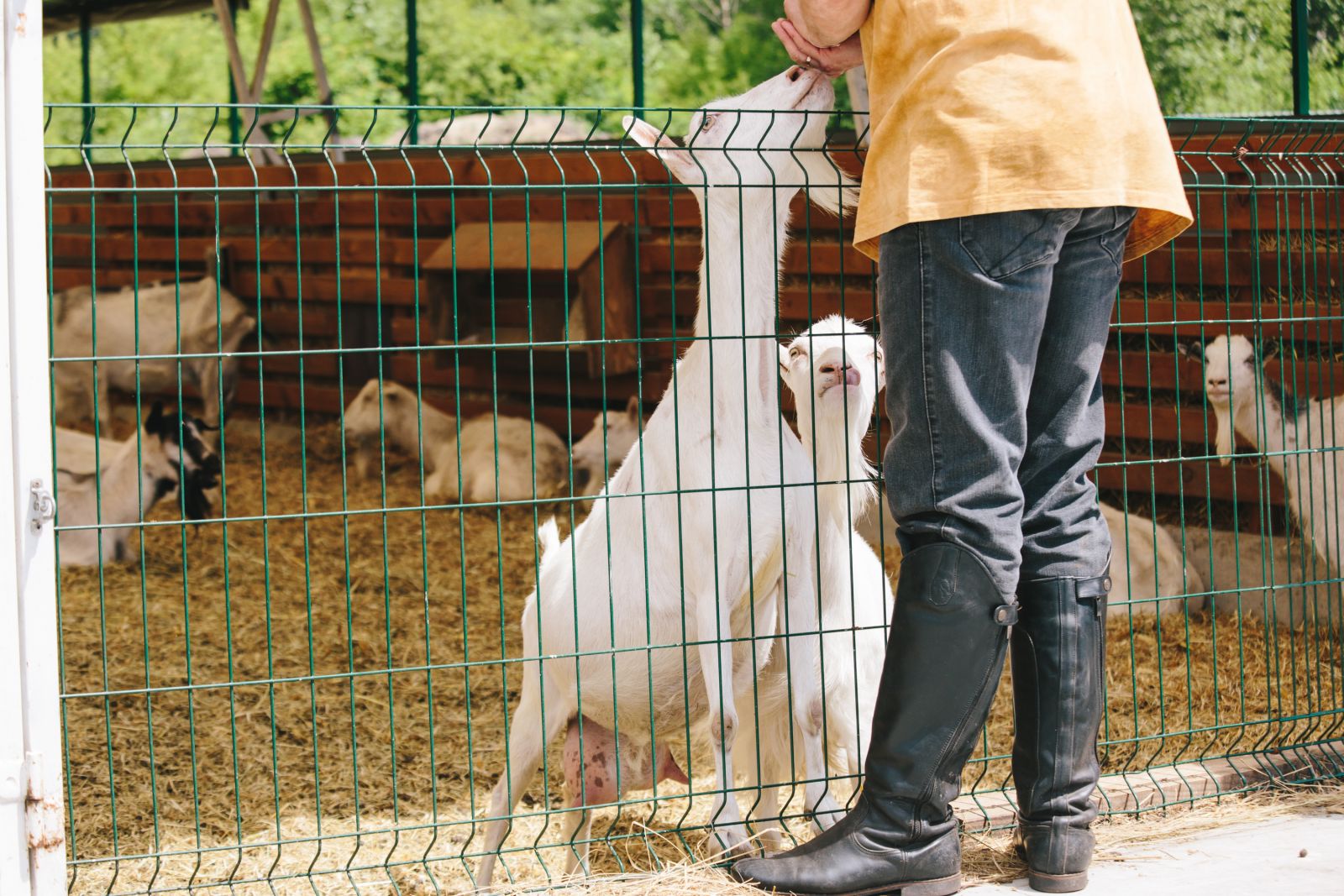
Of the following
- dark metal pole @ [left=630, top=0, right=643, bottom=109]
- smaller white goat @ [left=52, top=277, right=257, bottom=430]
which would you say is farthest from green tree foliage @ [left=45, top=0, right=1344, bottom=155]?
dark metal pole @ [left=630, top=0, right=643, bottom=109]

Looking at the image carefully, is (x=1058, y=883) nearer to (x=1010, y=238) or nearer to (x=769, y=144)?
(x=1010, y=238)

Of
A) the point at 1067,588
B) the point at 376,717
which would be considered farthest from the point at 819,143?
the point at 376,717

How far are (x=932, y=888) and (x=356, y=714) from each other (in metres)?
3.09

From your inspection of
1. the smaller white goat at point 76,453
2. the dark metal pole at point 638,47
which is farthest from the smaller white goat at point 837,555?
the smaller white goat at point 76,453

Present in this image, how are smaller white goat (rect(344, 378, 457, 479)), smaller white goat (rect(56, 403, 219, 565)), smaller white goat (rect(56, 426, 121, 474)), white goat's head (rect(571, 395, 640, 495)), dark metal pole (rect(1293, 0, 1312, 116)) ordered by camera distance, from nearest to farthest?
dark metal pole (rect(1293, 0, 1312, 116)) < smaller white goat (rect(56, 403, 219, 565)) < smaller white goat (rect(56, 426, 121, 474)) < white goat's head (rect(571, 395, 640, 495)) < smaller white goat (rect(344, 378, 457, 479))

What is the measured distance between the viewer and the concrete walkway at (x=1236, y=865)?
8.55 ft

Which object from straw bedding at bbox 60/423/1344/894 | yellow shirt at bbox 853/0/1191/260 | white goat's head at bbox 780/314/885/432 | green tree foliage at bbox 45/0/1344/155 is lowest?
straw bedding at bbox 60/423/1344/894

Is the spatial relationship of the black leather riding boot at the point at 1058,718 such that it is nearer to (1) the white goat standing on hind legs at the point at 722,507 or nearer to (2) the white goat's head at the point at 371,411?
(1) the white goat standing on hind legs at the point at 722,507

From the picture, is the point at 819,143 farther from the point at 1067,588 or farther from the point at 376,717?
the point at 376,717

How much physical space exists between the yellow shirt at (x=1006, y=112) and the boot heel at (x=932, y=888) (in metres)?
1.20

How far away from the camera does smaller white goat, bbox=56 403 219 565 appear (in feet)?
24.9

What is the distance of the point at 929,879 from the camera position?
2.51m

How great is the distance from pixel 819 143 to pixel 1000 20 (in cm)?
86

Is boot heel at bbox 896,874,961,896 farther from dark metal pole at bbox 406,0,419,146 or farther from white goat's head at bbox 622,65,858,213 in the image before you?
dark metal pole at bbox 406,0,419,146
